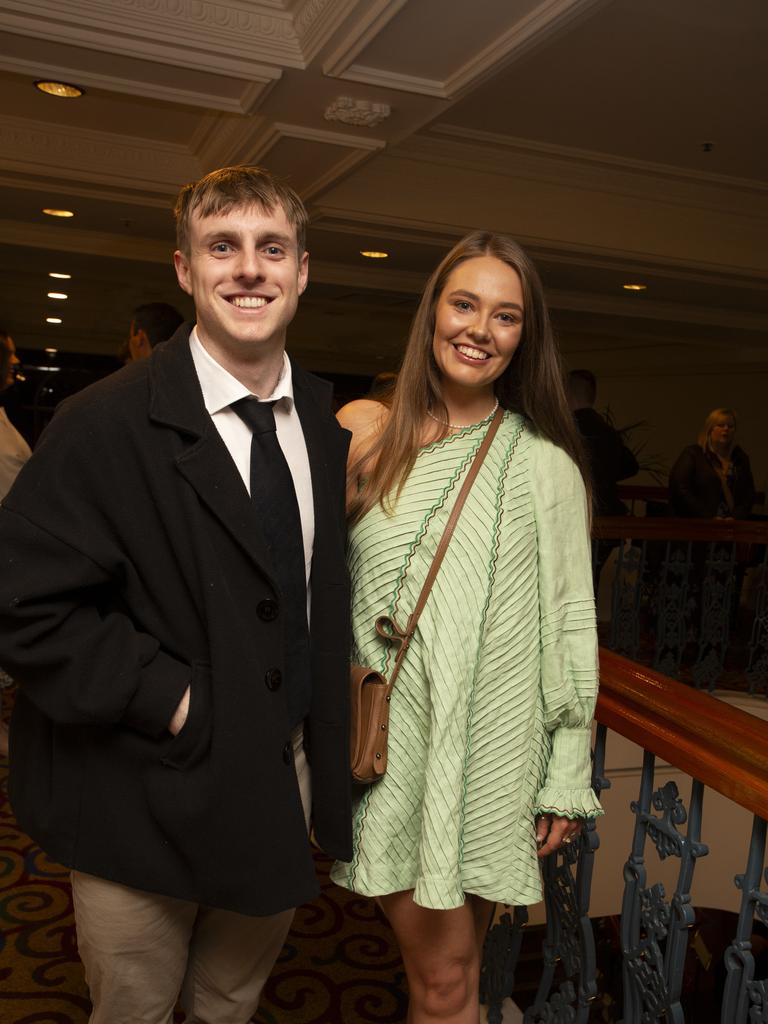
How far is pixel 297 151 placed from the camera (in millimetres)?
5418

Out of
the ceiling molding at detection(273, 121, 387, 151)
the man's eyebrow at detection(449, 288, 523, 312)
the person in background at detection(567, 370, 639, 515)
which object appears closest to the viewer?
the man's eyebrow at detection(449, 288, 523, 312)

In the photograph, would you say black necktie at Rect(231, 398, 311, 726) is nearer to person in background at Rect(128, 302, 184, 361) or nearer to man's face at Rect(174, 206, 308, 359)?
man's face at Rect(174, 206, 308, 359)

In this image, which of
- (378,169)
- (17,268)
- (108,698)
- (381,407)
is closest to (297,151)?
(378,169)

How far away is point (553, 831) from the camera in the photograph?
1.65 m

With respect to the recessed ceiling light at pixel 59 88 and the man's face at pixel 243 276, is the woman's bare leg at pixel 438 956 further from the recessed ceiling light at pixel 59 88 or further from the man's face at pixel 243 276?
the recessed ceiling light at pixel 59 88

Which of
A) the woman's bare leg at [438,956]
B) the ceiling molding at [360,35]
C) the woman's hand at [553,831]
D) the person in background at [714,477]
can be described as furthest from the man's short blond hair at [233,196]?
the person in background at [714,477]

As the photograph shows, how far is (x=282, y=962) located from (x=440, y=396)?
1.90 metres

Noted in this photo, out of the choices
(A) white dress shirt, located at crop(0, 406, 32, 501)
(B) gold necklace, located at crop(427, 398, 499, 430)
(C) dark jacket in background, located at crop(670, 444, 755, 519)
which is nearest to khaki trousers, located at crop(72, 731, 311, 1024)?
(B) gold necklace, located at crop(427, 398, 499, 430)

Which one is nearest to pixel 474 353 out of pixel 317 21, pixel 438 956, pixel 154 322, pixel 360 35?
pixel 438 956

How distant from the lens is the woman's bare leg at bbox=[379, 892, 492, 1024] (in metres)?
1.66

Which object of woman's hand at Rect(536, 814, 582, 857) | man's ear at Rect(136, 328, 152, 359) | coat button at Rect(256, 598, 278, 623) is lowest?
woman's hand at Rect(536, 814, 582, 857)

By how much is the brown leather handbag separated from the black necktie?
0.11 metres

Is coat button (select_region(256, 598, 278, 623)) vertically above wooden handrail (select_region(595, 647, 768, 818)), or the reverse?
coat button (select_region(256, 598, 278, 623))

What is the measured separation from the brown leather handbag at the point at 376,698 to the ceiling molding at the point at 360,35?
2810 millimetres
